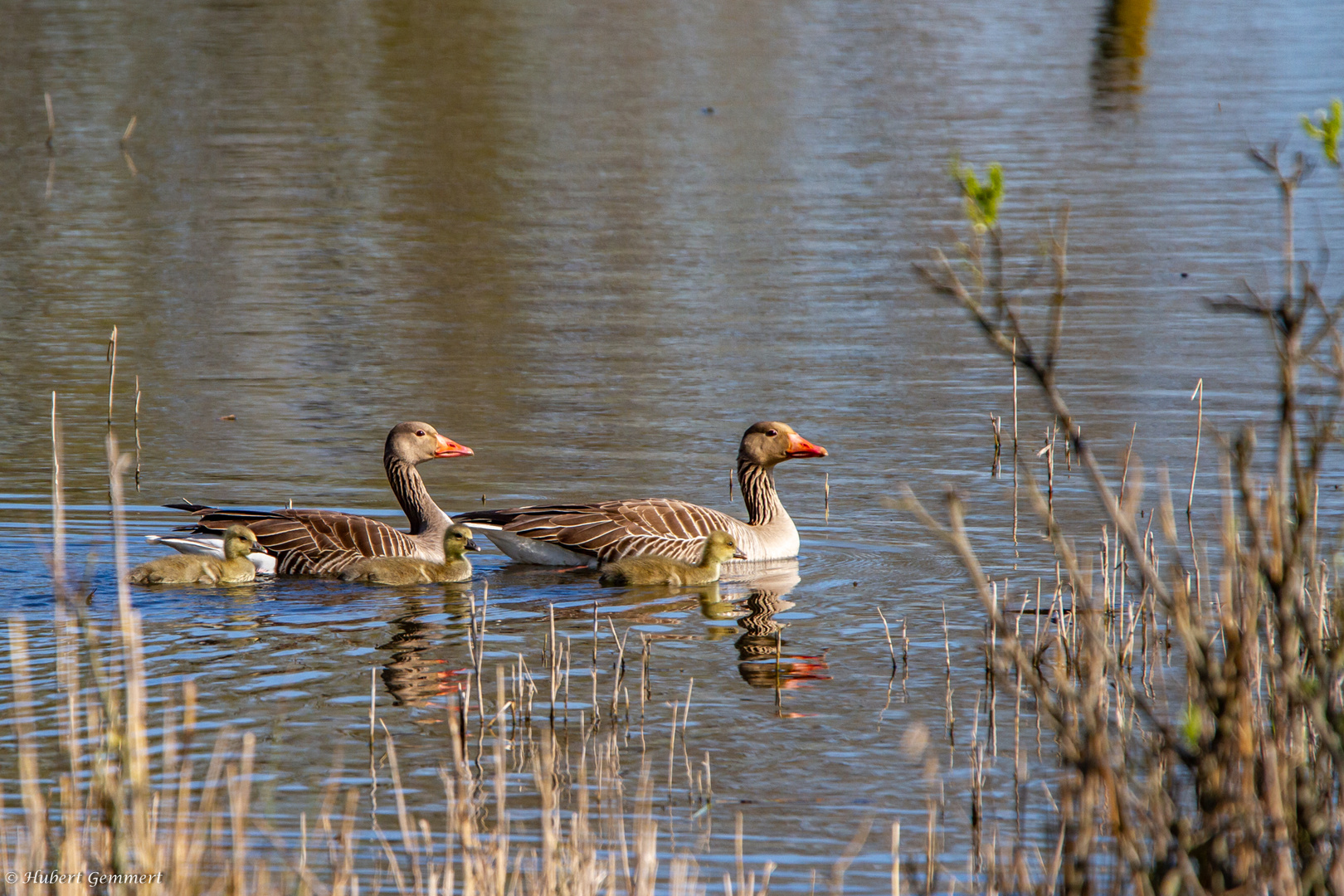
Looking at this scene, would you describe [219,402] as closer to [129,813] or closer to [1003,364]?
[1003,364]

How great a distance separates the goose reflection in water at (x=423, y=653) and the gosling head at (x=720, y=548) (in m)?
1.66

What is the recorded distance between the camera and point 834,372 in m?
16.4

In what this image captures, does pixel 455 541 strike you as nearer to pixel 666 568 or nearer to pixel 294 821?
pixel 666 568

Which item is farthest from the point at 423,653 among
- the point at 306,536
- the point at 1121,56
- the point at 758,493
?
the point at 1121,56

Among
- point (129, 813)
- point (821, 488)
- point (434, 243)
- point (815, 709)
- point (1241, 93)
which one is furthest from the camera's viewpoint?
point (1241, 93)

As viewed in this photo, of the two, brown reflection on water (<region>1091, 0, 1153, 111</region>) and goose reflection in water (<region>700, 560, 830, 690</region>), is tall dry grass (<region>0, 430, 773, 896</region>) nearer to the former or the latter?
goose reflection in water (<region>700, 560, 830, 690</region>)

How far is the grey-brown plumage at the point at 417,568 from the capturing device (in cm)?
1083

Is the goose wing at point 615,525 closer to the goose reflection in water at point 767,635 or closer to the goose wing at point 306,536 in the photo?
the goose reflection in water at point 767,635

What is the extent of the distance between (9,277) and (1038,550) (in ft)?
48.6

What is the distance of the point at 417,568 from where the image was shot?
1085 centimetres

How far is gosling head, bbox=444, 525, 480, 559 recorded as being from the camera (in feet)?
35.8

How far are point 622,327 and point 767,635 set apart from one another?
9091mm

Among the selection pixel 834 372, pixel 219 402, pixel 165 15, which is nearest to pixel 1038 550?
pixel 834 372

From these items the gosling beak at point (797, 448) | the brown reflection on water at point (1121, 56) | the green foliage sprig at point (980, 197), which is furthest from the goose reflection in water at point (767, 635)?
the brown reflection on water at point (1121, 56)
